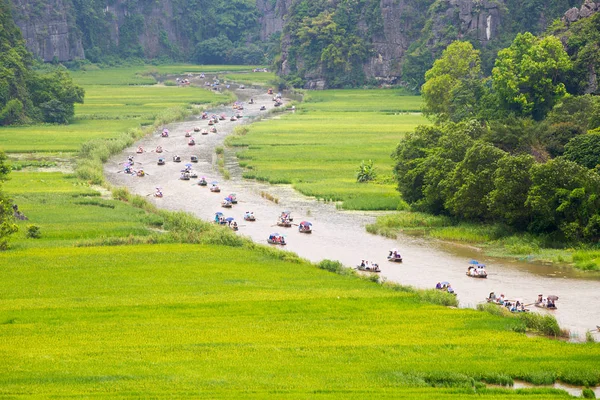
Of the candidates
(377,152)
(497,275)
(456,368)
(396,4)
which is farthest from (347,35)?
(456,368)

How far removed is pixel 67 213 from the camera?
69750 mm

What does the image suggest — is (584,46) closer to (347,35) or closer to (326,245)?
(326,245)

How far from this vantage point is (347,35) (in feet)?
576

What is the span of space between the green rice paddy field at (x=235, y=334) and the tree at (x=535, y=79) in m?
38.7

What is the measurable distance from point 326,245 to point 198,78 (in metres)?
134

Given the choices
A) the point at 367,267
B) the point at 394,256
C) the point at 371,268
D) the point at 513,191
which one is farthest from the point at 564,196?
the point at 367,267

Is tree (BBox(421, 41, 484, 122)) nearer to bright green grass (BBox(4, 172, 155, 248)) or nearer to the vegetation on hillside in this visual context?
the vegetation on hillside

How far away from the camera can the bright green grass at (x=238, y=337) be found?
3609 centimetres

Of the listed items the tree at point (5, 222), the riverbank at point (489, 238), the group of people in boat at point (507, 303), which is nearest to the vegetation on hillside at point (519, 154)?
the riverbank at point (489, 238)

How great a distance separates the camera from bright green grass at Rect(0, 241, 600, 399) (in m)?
36.1

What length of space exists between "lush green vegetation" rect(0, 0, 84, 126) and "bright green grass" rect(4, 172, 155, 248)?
38.4 meters

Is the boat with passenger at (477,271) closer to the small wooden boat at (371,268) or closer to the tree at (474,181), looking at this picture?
the small wooden boat at (371,268)

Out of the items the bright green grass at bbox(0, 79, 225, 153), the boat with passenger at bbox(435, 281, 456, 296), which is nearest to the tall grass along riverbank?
the boat with passenger at bbox(435, 281, 456, 296)

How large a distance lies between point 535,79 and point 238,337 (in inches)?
2201
